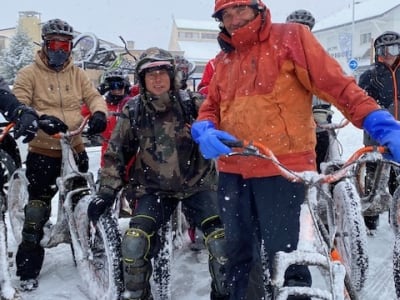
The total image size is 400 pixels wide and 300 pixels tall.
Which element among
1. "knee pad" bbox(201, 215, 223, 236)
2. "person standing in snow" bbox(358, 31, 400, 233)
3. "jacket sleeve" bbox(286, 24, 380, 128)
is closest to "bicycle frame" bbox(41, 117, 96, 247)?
"knee pad" bbox(201, 215, 223, 236)

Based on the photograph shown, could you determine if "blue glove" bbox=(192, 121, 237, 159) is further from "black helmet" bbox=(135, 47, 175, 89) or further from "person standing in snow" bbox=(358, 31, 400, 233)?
"person standing in snow" bbox=(358, 31, 400, 233)

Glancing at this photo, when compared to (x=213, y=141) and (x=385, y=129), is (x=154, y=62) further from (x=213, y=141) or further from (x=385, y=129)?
(x=385, y=129)

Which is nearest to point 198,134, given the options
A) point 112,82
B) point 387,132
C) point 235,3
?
point 235,3

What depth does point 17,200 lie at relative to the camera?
4.95 meters

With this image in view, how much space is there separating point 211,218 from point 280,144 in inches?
36.7

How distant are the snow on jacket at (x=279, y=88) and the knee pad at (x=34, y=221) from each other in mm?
2152

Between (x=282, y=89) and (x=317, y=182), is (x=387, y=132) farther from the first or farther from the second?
(x=282, y=89)

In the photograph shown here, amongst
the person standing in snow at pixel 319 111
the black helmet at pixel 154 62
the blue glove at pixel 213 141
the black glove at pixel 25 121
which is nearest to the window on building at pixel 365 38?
the person standing in snow at pixel 319 111

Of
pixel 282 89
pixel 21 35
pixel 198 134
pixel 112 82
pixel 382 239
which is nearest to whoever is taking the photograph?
pixel 282 89

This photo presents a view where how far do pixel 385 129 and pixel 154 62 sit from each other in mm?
1672

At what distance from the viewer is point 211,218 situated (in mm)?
3451

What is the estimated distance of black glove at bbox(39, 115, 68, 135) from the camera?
3826 mm

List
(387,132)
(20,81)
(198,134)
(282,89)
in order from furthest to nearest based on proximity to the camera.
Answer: (20,81)
(198,134)
(282,89)
(387,132)

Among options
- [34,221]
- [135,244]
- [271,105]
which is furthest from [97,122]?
[271,105]
